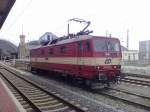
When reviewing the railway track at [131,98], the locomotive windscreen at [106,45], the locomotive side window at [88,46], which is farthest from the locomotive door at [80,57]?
the railway track at [131,98]

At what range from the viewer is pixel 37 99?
14.1 metres

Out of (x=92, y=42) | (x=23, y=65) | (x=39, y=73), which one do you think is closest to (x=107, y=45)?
(x=92, y=42)

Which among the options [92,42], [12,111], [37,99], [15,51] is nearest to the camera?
[12,111]

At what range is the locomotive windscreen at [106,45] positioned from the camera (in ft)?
55.5

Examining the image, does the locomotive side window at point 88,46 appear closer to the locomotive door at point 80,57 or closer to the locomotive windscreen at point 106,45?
the locomotive windscreen at point 106,45

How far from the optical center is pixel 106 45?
17375mm

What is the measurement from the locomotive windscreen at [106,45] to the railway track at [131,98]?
7.81 ft

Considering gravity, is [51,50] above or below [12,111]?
above

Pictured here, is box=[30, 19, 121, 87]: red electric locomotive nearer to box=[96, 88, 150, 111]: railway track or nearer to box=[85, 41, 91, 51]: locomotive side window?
box=[85, 41, 91, 51]: locomotive side window

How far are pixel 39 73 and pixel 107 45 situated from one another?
1467cm

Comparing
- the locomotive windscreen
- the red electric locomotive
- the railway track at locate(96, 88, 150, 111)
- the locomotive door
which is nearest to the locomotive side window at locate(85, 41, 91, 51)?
the red electric locomotive

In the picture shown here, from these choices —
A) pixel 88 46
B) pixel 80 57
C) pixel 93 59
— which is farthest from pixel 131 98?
Result: pixel 80 57

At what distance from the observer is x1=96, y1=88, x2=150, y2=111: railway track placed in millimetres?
12239

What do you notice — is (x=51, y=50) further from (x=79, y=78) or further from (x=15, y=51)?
(x=15, y=51)
